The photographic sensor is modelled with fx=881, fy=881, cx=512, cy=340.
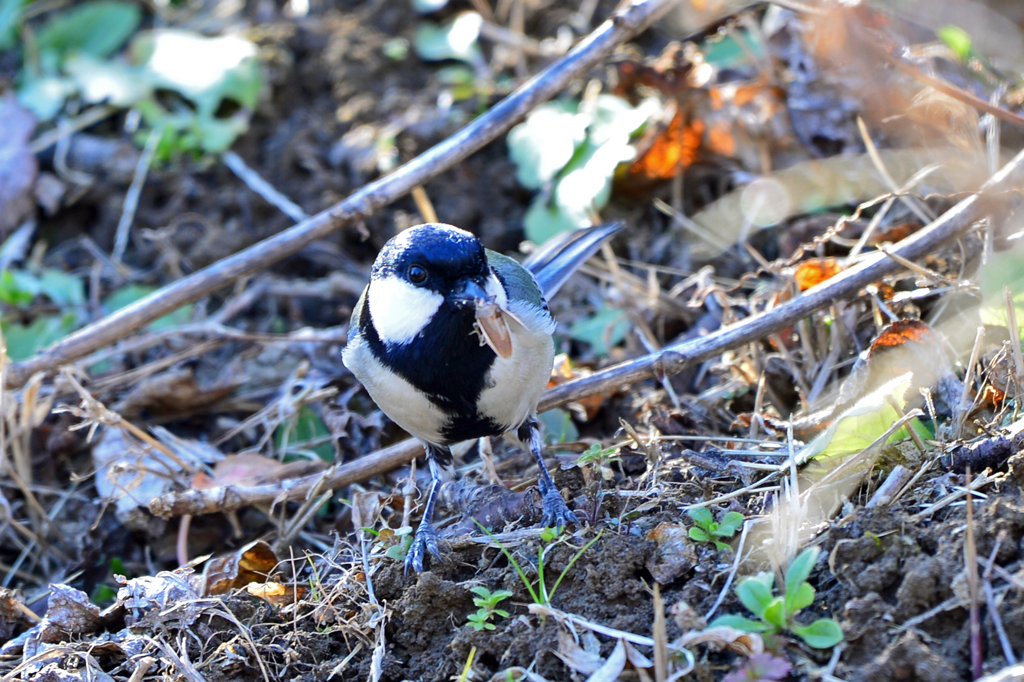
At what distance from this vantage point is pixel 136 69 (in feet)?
15.8

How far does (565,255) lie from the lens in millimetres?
3193

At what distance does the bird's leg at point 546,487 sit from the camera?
2.39 meters

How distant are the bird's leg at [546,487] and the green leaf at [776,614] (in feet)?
2.19

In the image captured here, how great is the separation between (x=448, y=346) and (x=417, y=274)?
8.3 inches

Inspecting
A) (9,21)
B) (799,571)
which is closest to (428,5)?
(9,21)

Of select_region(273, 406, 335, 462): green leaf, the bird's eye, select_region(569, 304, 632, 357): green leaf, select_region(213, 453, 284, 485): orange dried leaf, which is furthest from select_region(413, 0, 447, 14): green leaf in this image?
the bird's eye

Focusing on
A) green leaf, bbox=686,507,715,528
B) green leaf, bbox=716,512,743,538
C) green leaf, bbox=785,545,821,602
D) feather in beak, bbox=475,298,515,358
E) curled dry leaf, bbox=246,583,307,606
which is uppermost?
feather in beak, bbox=475,298,515,358

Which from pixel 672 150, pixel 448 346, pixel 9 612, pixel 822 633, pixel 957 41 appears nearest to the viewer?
pixel 822 633

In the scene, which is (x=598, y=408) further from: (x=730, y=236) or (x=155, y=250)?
(x=155, y=250)

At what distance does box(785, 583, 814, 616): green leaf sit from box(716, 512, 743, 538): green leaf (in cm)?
31

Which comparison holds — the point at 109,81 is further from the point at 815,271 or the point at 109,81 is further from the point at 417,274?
the point at 815,271

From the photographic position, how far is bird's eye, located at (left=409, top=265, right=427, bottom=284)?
232 centimetres

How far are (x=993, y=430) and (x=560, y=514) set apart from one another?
43.7 inches

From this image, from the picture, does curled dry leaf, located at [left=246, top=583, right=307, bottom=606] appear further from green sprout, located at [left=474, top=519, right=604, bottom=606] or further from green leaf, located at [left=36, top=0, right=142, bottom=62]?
green leaf, located at [left=36, top=0, right=142, bottom=62]
